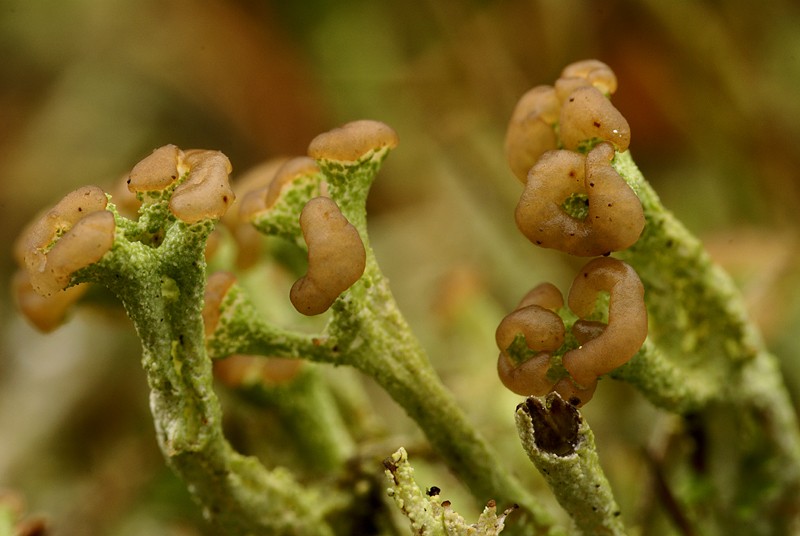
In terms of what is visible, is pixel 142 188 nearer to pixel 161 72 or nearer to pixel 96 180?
pixel 96 180

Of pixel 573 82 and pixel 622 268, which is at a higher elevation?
pixel 573 82

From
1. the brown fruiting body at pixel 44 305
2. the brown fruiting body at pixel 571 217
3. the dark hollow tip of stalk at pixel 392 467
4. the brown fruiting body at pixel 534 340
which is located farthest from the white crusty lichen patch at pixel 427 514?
the brown fruiting body at pixel 44 305

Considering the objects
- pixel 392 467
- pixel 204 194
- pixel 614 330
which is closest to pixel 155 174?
pixel 204 194

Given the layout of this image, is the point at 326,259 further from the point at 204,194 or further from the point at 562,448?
the point at 562,448

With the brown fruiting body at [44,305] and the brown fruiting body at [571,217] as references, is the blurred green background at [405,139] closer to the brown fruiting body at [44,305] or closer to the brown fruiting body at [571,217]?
the brown fruiting body at [44,305]

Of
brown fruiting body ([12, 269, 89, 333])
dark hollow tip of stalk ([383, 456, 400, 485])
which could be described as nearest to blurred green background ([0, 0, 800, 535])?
brown fruiting body ([12, 269, 89, 333])

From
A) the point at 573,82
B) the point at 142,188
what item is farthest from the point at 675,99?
the point at 142,188

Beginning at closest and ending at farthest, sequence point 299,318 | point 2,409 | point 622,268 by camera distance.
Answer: point 622,268 < point 299,318 < point 2,409
